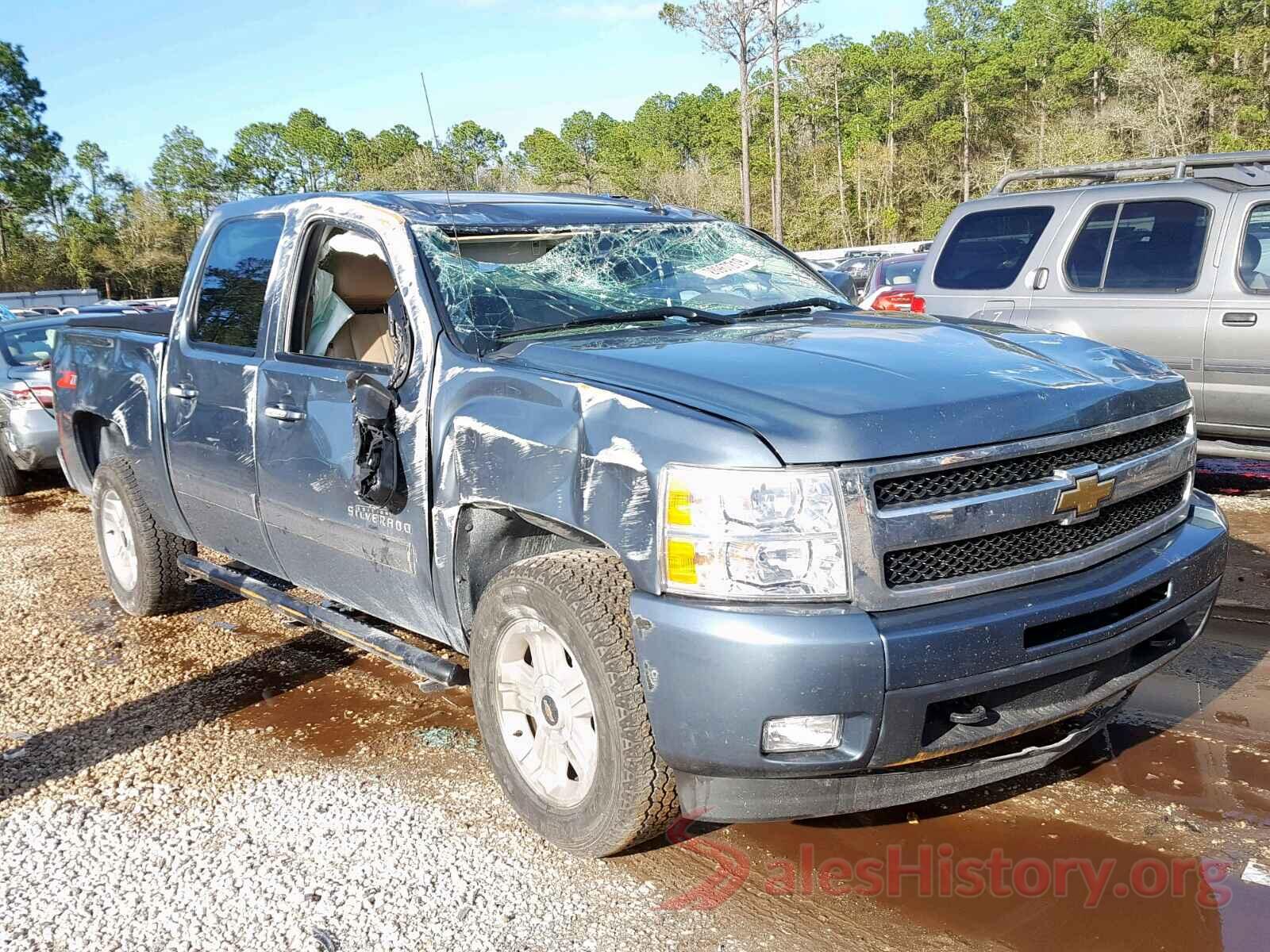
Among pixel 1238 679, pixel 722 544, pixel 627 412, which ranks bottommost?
pixel 1238 679

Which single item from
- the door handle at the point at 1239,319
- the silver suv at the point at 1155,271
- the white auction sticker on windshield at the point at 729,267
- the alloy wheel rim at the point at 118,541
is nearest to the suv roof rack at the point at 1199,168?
the silver suv at the point at 1155,271

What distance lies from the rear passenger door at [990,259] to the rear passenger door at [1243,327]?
45.0 inches

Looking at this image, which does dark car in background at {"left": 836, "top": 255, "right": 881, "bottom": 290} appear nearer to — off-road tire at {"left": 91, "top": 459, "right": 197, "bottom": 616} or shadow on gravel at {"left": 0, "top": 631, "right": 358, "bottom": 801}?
off-road tire at {"left": 91, "top": 459, "right": 197, "bottom": 616}

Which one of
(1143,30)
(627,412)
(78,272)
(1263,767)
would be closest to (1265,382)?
(1263,767)

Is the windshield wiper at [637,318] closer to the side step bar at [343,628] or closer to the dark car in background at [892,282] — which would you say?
the side step bar at [343,628]

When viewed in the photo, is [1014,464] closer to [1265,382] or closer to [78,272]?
[1265,382]

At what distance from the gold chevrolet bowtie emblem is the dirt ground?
960mm

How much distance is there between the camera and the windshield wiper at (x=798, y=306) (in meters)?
3.90

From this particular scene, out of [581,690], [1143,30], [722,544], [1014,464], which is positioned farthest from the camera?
[1143,30]

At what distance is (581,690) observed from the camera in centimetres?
287

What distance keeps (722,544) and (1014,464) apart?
77cm

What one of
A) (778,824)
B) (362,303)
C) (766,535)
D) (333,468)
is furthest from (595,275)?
(778,824)

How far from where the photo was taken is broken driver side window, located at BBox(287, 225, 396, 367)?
13.3 feet

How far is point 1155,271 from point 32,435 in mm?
8565
